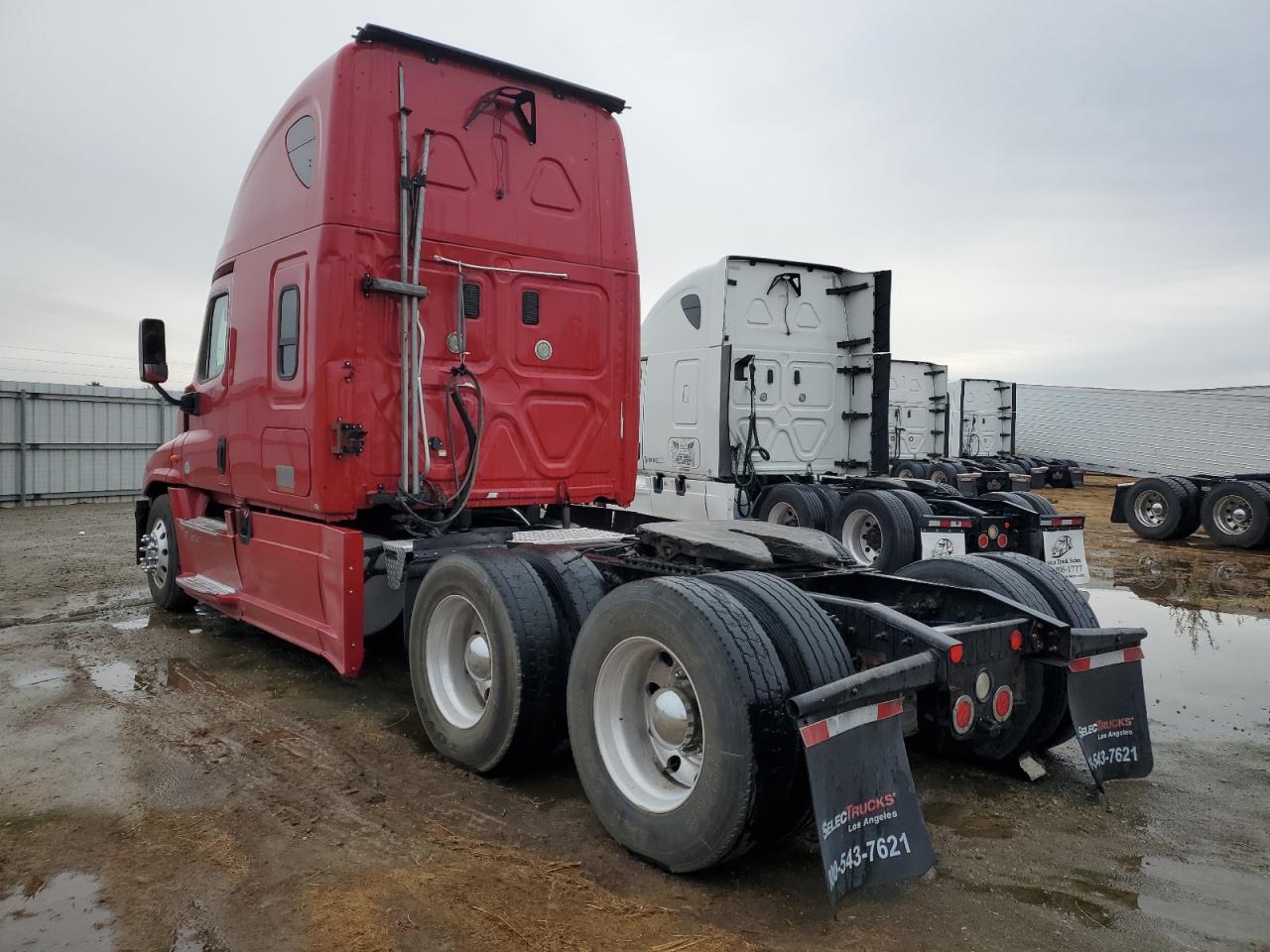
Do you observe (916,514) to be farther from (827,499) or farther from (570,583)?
(570,583)

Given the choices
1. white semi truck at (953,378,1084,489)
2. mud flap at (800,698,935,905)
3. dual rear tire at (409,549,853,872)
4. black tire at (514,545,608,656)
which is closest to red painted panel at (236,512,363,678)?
dual rear tire at (409,549,853,872)

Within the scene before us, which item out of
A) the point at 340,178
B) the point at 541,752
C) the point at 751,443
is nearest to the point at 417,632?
the point at 541,752

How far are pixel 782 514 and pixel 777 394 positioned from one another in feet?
4.43

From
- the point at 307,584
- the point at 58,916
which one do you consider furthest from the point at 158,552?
the point at 58,916

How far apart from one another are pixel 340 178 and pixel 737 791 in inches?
148

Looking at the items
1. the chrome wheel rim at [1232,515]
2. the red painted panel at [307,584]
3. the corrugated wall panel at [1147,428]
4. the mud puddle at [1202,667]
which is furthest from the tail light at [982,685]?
the corrugated wall panel at [1147,428]

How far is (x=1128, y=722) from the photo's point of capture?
3.61 metres

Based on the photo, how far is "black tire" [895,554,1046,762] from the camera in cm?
370

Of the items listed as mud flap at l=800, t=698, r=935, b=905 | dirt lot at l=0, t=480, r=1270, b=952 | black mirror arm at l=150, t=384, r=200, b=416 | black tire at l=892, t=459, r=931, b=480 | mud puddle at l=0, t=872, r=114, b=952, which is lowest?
mud puddle at l=0, t=872, r=114, b=952

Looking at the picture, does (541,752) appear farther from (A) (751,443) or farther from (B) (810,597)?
(A) (751,443)

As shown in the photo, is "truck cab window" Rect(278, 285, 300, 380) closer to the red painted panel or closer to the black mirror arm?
the red painted panel

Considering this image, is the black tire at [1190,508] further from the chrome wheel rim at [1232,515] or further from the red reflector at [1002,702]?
the red reflector at [1002,702]

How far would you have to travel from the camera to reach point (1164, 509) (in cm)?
1325

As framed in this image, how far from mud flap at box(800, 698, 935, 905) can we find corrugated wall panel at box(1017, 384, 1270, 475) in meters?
26.2
